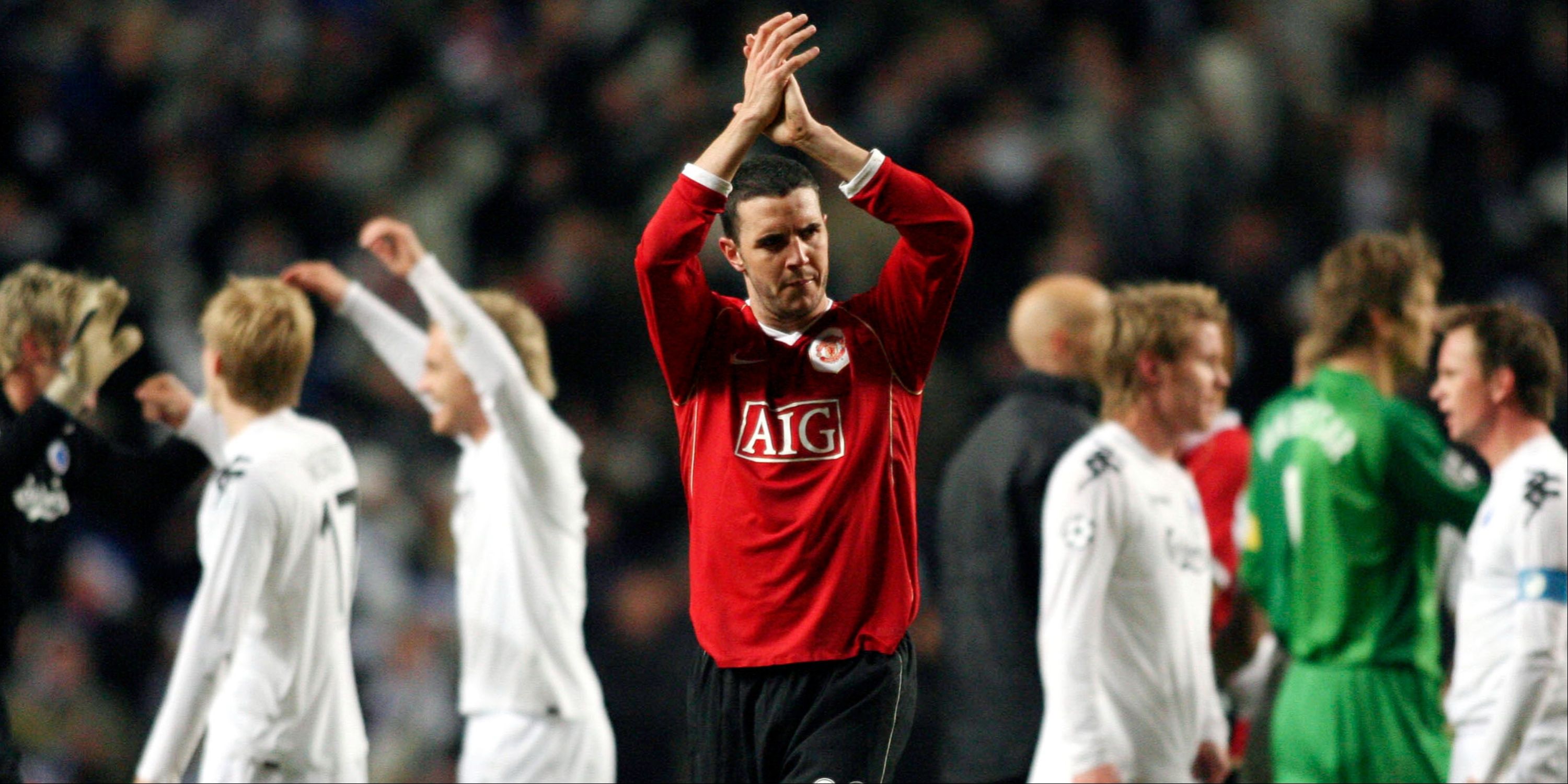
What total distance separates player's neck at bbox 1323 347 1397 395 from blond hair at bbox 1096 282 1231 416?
2.14 feet

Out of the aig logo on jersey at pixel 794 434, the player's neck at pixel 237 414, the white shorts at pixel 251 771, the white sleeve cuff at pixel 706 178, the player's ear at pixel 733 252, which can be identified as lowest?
the white shorts at pixel 251 771

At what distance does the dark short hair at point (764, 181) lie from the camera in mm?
3891

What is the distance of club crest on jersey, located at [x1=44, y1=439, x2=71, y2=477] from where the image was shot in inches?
198

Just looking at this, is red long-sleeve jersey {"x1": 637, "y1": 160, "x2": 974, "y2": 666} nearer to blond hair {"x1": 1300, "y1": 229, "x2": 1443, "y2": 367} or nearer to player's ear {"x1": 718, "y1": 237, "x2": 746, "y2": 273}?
player's ear {"x1": 718, "y1": 237, "x2": 746, "y2": 273}

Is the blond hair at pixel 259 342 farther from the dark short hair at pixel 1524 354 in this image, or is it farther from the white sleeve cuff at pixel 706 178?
the dark short hair at pixel 1524 354

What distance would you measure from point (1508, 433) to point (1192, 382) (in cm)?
97

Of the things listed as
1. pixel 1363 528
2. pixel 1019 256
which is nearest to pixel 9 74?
pixel 1019 256

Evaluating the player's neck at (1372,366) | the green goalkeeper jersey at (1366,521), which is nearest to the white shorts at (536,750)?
the green goalkeeper jersey at (1366,521)

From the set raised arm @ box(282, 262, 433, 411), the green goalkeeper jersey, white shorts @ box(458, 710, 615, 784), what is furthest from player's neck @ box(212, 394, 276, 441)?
the green goalkeeper jersey

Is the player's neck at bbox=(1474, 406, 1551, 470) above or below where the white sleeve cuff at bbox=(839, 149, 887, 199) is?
below

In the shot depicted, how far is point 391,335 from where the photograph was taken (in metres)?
6.19

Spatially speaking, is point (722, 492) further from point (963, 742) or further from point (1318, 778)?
point (1318, 778)

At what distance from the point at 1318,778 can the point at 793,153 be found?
5.36 meters

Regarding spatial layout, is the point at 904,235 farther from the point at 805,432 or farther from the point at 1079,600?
the point at 1079,600
